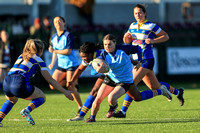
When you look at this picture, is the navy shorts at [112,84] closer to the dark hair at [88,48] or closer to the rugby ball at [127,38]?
the dark hair at [88,48]

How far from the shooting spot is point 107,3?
28984 mm

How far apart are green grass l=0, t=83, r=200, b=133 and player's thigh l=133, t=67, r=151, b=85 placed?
646mm

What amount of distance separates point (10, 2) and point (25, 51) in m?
21.1

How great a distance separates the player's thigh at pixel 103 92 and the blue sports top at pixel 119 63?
16 cm

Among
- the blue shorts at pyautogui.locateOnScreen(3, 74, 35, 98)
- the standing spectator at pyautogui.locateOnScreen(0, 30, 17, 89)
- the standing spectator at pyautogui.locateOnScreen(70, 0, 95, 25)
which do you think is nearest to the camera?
the blue shorts at pyautogui.locateOnScreen(3, 74, 35, 98)

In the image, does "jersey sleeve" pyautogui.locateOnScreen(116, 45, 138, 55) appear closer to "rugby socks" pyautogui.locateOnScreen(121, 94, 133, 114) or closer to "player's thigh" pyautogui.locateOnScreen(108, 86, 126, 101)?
"player's thigh" pyautogui.locateOnScreen(108, 86, 126, 101)

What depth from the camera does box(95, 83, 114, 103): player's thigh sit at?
7160 millimetres

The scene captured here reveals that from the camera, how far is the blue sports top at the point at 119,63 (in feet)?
23.3

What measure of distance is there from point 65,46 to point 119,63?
2124mm

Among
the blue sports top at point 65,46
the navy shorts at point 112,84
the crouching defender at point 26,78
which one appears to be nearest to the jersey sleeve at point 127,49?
the navy shorts at point 112,84

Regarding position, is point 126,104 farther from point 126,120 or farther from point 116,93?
point 116,93

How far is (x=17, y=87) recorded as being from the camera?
6574 millimetres

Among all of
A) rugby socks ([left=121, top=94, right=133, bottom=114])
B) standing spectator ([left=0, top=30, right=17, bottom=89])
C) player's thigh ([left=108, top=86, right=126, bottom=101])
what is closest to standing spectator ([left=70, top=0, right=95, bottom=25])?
standing spectator ([left=0, top=30, right=17, bottom=89])

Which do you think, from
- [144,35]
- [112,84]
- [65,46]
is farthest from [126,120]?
[65,46]
